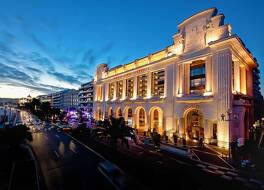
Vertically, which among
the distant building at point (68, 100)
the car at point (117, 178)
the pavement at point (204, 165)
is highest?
the distant building at point (68, 100)


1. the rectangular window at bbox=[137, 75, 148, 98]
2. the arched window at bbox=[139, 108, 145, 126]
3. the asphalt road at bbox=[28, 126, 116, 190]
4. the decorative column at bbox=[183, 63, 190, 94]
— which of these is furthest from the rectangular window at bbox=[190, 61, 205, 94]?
the asphalt road at bbox=[28, 126, 116, 190]

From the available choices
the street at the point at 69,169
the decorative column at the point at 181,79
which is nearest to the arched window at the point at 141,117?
the decorative column at the point at 181,79

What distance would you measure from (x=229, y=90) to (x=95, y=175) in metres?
22.3

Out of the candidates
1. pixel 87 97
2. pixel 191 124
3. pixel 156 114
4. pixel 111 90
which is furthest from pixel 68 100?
pixel 191 124

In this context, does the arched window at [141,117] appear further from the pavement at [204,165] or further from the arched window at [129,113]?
the pavement at [204,165]

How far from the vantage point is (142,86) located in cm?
4366

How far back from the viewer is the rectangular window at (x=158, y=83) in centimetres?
3778

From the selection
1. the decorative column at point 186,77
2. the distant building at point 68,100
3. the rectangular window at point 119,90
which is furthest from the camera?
the distant building at point 68,100

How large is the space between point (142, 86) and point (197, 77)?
50.9 ft

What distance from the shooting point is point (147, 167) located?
16.0 meters

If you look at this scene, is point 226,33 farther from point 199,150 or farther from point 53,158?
point 53,158

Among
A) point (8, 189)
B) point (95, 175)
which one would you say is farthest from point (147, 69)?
point (8, 189)

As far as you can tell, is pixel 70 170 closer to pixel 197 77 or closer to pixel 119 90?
pixel 197 77

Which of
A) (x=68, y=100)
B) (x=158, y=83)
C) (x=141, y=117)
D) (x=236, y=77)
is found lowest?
(x=141, y=117)
